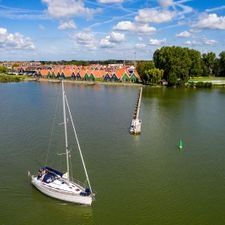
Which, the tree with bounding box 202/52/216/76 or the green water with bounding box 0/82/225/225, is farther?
the tree with bounding box 202/52/216/76

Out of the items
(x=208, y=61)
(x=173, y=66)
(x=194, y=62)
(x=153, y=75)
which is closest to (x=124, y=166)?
(x=153, y=75)

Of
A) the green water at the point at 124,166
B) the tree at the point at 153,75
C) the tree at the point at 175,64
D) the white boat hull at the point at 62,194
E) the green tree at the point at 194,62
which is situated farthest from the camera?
the green tree at the point at 194,62

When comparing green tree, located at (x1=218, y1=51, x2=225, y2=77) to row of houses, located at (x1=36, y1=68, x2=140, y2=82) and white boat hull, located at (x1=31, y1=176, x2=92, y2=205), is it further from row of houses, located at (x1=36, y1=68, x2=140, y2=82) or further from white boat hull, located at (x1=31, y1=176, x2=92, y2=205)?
white boat hull, located at (x1=31, y1=176, x2=92, y2=205)

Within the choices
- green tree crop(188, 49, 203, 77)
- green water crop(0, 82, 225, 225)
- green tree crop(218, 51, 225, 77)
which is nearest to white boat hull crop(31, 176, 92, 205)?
green water crop(0, 82, 225, 225)

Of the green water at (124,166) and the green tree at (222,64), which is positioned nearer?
the green water at (124,166)

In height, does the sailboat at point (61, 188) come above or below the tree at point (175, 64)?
below

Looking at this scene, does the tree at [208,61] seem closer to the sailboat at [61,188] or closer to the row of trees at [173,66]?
the row of trees at [173,66]

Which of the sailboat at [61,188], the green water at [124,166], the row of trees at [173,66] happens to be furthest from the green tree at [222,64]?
the sailboat at [61,188]
